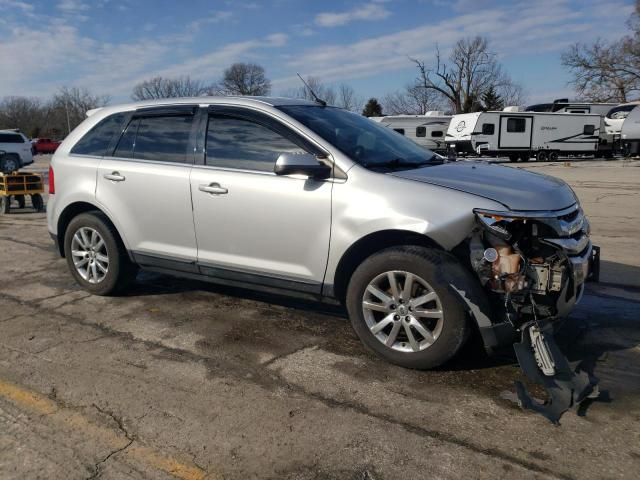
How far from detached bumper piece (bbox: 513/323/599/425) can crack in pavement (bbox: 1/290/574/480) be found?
20.7 inches

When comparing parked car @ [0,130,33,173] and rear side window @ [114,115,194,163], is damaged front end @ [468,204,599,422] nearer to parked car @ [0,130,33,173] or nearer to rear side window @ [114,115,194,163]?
rear side window @ [114,115,194,163]

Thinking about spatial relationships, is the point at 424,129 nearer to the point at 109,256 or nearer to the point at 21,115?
the point at 109,256

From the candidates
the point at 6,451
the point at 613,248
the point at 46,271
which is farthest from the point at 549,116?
the point at 6,451

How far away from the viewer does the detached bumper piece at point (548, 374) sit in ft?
10.6

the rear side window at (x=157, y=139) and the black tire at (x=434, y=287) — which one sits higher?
the rear side window at (x=157, y=139)

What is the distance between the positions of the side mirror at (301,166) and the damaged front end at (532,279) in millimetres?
1113

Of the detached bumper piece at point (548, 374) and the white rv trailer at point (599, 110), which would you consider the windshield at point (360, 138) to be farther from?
the white rv trailer at point (599, 110)

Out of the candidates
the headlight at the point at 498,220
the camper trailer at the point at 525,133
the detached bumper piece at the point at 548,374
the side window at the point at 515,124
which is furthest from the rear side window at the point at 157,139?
the side window at the point at 515,124

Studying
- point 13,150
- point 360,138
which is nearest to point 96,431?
point 360,138

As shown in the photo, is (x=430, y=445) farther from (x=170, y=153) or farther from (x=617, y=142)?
(x=617, y=142)

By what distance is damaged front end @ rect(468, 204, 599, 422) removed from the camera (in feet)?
11.1

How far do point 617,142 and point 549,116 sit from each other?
217 inches

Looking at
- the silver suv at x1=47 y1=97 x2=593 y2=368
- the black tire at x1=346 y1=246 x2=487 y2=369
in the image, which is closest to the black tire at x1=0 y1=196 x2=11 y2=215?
the silver suv at x1=47 y1=97 x2=593 y2=368

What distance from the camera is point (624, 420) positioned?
3.10 m
